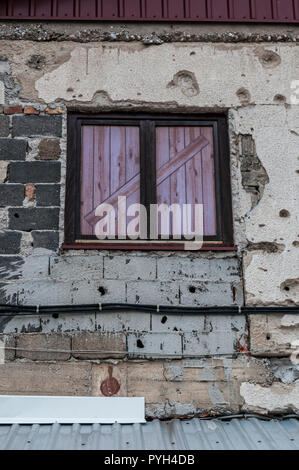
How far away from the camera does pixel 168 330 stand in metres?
5.41

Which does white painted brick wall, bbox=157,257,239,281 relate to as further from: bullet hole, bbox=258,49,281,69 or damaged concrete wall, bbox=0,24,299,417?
bullet hole, bbox=258,49,281,69

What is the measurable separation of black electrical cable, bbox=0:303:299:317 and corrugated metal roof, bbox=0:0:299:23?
8.88 ft

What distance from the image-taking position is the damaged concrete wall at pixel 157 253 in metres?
5.31

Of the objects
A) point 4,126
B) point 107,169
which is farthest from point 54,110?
point 107,169

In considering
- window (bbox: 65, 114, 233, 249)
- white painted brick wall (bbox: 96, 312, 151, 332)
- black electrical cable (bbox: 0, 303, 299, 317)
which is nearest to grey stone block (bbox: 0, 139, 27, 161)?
window (bbox: 65, 114, 233, 249)

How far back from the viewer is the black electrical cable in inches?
212

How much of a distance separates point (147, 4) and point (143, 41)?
0.39 metres

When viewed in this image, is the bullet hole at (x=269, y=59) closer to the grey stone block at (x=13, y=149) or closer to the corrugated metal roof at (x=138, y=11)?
the corrugated metal roof at (x=138, y=11)

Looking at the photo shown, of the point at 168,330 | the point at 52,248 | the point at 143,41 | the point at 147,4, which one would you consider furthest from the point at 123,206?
the point at 147,4

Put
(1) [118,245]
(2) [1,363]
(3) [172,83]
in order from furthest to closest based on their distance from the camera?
1. (3) [172,83]
2. (1) [118,245]
3. (2) [1,363]

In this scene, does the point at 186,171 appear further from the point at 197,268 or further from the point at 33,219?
the point at 33,219

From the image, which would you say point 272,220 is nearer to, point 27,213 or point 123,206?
point 123,206

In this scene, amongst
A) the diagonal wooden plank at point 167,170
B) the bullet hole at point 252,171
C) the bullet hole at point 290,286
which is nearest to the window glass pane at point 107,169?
the diagonal wooden plank at point 167,170

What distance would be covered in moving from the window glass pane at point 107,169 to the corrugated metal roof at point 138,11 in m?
1.10
